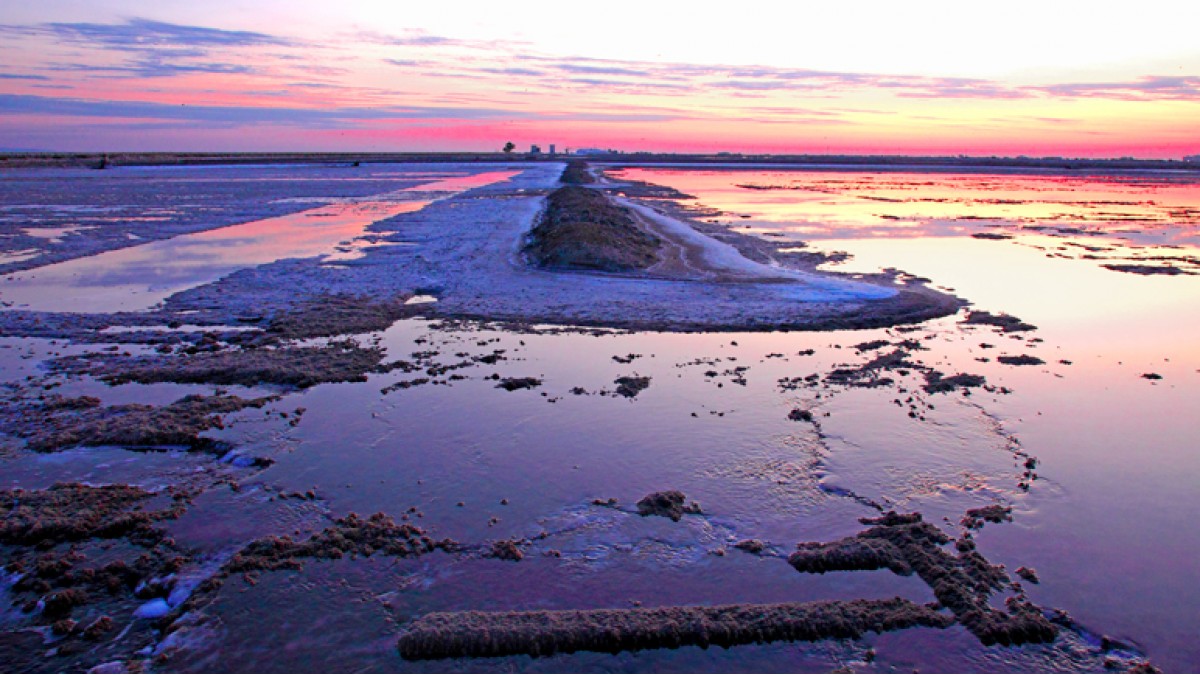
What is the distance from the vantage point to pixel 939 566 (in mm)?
5602

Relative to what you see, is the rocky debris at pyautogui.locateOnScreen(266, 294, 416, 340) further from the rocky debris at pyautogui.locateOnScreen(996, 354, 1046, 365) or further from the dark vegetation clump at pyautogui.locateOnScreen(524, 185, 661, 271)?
the rocky debris at pyautogui.locateOnScreen(996, 354, 1046, 365)

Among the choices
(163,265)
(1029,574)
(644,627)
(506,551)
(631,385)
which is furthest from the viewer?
(163,265)

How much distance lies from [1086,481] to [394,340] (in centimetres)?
956

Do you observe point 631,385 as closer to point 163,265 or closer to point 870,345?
point 870,345

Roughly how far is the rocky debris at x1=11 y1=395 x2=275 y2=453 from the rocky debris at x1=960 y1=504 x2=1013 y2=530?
748 centimetres

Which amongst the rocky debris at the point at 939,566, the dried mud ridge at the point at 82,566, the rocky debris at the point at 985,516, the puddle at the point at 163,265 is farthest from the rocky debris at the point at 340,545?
the puddle at the point at 163,265

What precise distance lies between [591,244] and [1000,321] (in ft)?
32.9

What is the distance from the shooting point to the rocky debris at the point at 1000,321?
13.0 m

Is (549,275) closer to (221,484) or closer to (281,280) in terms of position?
(281,280)

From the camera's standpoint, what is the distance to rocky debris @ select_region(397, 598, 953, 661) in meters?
4.79

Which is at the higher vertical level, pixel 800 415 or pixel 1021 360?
pixel 1021 360

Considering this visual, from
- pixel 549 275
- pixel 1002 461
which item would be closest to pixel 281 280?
pixel 549 275

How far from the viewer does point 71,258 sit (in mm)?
19891

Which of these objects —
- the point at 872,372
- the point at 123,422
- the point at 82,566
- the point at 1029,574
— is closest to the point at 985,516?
the point at 1029,574
